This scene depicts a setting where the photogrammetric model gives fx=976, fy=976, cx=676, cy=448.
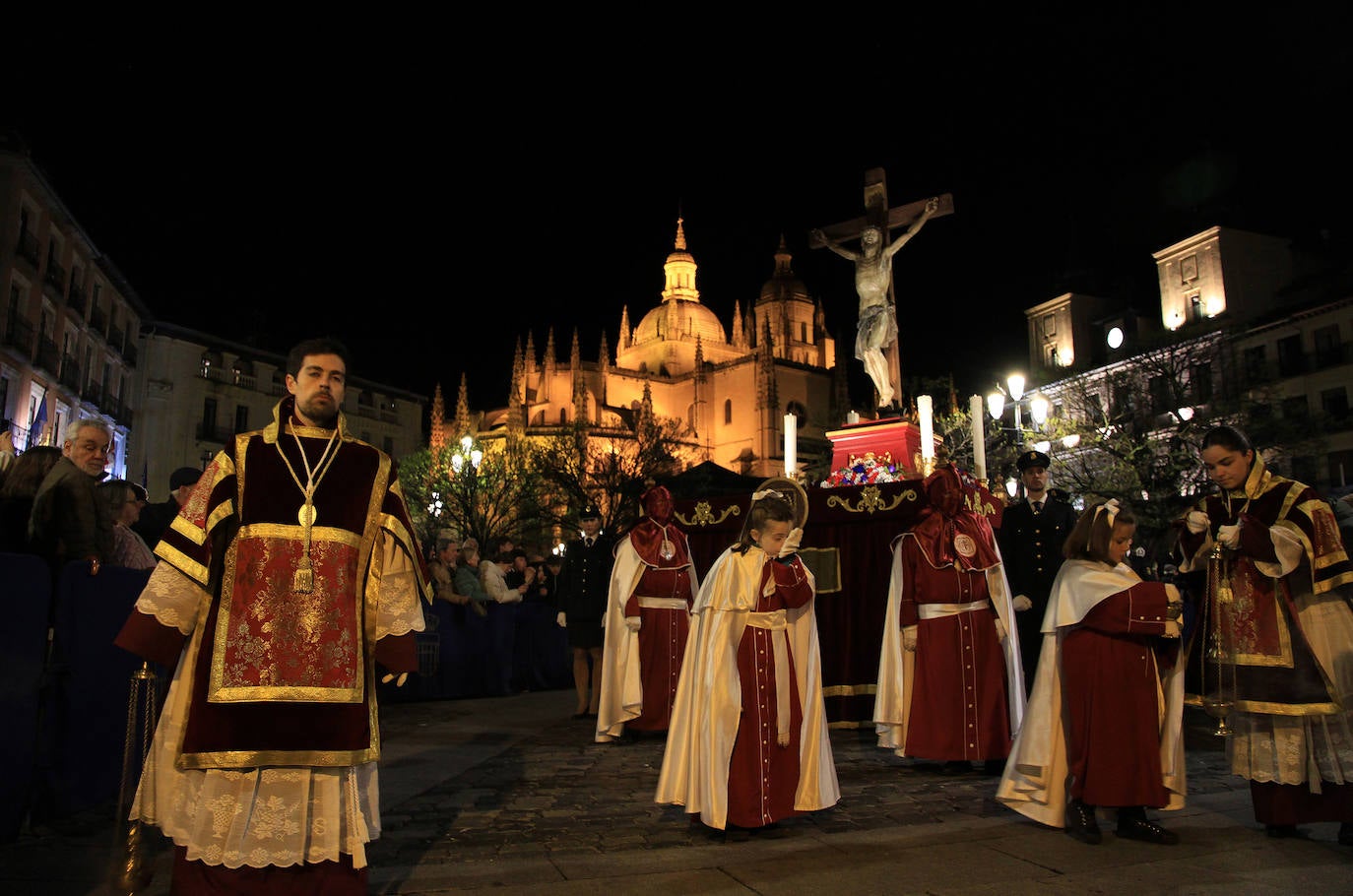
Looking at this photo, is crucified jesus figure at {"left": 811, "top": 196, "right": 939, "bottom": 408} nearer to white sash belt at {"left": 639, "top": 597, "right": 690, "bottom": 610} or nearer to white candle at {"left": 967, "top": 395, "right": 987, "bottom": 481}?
white candle at {"left": 967, "top": 395, "right": 987, "bottom": 481}

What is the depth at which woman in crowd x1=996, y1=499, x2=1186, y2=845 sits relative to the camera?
5.05 m

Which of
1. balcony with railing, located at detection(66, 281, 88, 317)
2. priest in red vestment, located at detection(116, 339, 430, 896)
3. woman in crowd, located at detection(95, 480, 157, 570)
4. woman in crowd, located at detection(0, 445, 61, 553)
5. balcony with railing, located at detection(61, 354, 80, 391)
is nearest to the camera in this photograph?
priest in red vestment, located at detection(116, 339, 430, 896)

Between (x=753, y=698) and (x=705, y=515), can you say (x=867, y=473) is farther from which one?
(x=753, y=698)

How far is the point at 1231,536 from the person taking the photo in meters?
5.28

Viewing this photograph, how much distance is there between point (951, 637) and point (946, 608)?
208 mm

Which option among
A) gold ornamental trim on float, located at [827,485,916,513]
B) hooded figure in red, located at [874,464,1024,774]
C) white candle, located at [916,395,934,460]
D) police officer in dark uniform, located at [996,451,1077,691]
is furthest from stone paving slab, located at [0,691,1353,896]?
white candle, located at [916,395,934,460]

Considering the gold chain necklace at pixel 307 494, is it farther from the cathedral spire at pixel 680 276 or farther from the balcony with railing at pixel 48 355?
the cathedral spire at pixel 680 276

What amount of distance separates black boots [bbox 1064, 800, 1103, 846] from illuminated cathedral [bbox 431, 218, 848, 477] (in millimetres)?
58620

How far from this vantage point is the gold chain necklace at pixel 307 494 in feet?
12.6

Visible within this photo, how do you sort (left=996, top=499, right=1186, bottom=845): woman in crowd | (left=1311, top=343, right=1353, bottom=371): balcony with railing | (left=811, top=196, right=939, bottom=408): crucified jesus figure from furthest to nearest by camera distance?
(left=1311, top=343, right=1353, bottom=371): balcony with railing, (left=811, top=196, right=939, bottom=408): crucified jesus figure, (left=996, top=499, right=1186, bottom=845): woman in crowd

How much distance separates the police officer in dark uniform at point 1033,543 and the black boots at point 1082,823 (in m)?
3.19

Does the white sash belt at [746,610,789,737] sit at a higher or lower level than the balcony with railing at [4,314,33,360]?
lower

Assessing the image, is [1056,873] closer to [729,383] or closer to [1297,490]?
[1297,490]

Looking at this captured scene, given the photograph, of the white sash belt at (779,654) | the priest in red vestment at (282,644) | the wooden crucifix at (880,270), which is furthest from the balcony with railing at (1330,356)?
the priest in red vestment at (282,644)
